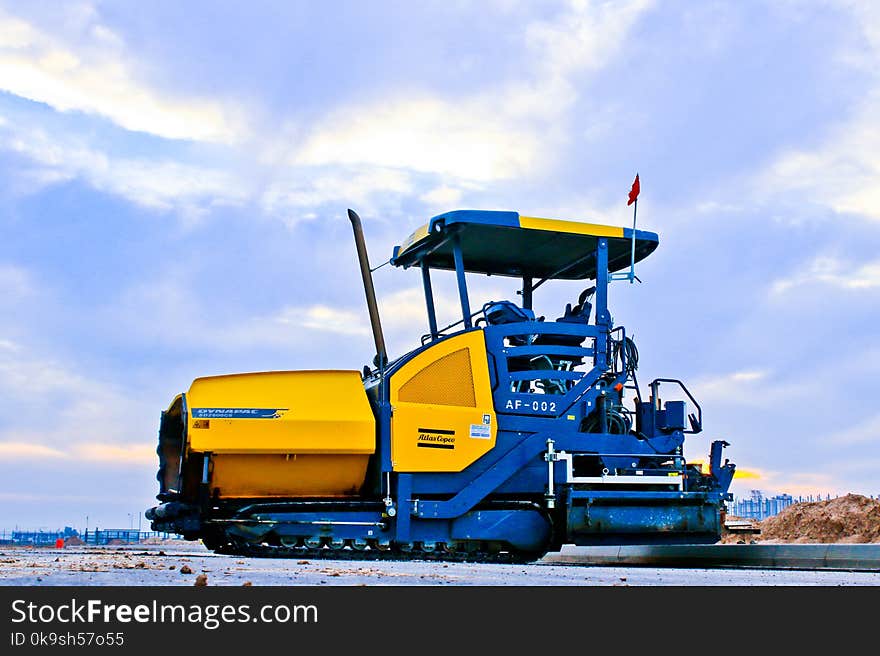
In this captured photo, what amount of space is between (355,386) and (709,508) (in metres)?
5.10

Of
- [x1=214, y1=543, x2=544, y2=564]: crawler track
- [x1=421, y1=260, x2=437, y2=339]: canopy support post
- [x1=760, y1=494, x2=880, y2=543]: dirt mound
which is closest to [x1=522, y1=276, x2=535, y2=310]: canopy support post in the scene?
[x1=421, y1=260, x2=437, y2=339]: canopy support post

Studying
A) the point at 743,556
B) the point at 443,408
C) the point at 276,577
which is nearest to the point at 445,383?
the point at 443,408

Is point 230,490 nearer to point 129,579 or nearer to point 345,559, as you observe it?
point 345,559

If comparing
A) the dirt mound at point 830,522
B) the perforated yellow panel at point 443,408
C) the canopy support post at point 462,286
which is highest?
the canopy support post at point 462,286

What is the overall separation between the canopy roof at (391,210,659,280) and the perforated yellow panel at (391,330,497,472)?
157cm

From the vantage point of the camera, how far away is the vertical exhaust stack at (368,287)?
15242 mm

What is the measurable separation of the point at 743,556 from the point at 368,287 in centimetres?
648

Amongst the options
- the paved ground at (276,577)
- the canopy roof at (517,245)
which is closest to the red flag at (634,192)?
the canopy roof at (517,245)

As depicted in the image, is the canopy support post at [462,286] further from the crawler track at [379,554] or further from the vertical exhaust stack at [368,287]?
the crawler track at [379,554]

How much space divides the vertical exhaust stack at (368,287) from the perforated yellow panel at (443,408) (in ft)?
4.51

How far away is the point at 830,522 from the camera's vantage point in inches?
810

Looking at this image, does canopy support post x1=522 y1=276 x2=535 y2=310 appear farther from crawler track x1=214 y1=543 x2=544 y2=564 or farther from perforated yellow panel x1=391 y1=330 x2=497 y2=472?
crawler track x1=214 y1=543 x2=544 y2=564

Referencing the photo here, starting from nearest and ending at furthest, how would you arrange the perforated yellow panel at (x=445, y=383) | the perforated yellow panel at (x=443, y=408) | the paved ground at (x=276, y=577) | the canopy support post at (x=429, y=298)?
1. the paved ground at (x=276, y=577)
2. the perforated yellow panel at (x=443, y=408)
3. the perforated yellow panel at (x=445, y=383)
4. the canopy support post at (x=429, y=298)

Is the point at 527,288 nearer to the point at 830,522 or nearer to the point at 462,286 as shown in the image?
the point at 462,286
